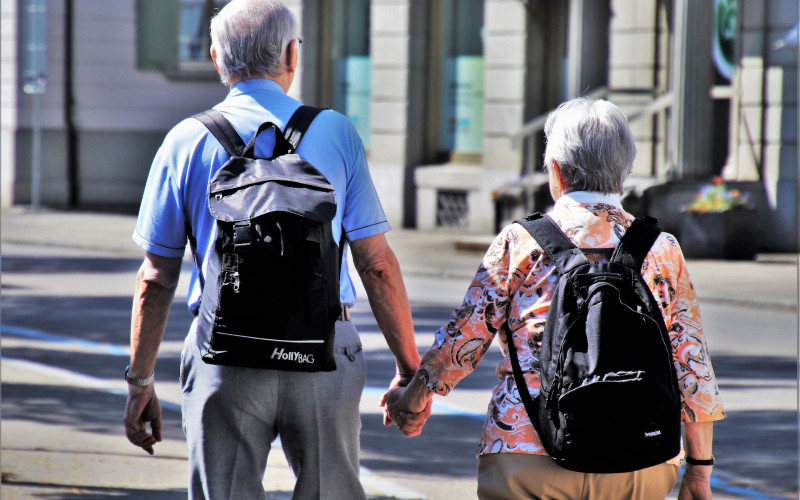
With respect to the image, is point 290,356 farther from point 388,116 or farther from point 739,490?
point 388,116

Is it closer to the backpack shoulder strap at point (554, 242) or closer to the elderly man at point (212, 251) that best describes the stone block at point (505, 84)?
the elderly man at point (212, 251)

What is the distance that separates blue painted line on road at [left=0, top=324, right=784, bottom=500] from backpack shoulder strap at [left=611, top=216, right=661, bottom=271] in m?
3.06

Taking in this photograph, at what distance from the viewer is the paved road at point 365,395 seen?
596cm

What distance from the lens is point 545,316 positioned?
3.04 m

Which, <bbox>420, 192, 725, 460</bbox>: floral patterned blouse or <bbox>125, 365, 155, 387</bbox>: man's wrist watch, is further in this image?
<bbox>125, 365, 155, 387</bbox>: man's wrist watch

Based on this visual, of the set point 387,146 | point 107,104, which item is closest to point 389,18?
point 387,146

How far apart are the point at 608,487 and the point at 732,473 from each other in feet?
11.5

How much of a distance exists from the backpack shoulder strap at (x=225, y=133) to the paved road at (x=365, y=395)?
2.70 metres

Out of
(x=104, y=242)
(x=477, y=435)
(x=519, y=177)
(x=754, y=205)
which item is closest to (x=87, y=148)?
(x=104, y=242)

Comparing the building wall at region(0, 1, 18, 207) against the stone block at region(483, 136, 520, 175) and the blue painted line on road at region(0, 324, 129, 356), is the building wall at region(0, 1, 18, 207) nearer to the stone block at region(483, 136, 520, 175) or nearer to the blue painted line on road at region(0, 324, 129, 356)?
the stone block at region(483, 136, 520, 175)

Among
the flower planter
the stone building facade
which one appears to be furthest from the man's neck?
the stone building facade

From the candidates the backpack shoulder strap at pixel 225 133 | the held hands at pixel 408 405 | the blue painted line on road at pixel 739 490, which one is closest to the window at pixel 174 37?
the blue painted line on road at pixel 739 490

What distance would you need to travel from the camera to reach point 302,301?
304cm

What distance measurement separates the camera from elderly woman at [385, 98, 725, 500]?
9.86 feet
